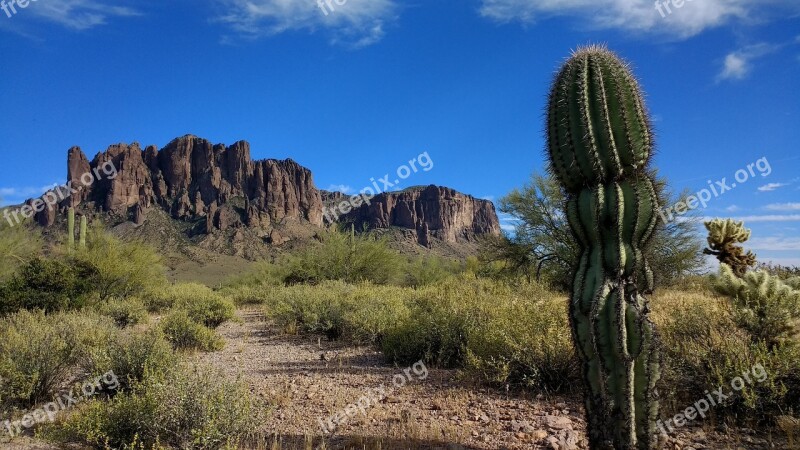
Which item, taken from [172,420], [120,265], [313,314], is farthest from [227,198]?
[172,420]

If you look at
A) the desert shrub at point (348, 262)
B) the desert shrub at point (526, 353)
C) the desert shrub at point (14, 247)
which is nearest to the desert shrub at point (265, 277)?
the desert shrub at point (348, 262)

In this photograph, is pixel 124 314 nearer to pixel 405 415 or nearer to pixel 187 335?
pixel 187 335

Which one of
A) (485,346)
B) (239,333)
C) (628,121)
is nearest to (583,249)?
(628,121)

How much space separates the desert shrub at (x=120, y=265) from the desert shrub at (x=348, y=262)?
23.5ft

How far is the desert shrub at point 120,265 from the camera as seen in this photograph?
51.0 feet

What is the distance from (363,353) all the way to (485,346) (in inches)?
115

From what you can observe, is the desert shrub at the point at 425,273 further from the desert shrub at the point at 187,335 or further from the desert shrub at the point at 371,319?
the desert shrub at the point at 187,335

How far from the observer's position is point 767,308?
16.1ft

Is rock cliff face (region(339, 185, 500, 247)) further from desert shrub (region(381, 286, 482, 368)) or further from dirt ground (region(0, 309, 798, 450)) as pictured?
dirt ground (region(0, 309, 798, 450))

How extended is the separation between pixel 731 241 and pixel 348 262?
17635mm

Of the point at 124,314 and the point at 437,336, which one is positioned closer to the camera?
the point at 437,336

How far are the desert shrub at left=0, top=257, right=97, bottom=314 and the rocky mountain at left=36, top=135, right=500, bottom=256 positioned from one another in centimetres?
A: 5179

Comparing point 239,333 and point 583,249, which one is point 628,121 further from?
point 239,333

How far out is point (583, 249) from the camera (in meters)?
3.47
